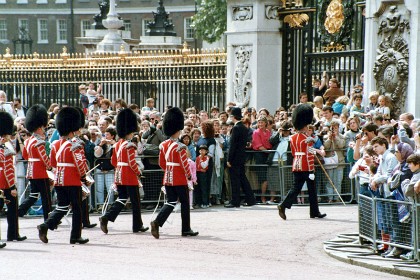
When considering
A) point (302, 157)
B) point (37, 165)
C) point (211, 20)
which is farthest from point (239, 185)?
point (211, 20)

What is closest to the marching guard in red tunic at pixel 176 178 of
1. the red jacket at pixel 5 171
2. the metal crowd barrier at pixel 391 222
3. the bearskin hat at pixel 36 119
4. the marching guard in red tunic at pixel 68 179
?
the marching guard in red tunic at pixel 68 179

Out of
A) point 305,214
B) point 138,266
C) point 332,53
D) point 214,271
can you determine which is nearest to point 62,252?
point 138,266

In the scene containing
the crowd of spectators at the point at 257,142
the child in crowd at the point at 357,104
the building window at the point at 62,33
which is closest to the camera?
the crowd of spectators at the point at 257,142

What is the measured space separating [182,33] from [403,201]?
5347 cm

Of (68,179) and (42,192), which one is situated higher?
(68,179)

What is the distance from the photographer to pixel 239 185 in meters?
17.0

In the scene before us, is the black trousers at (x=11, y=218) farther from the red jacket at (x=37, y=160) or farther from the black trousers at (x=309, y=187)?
the black trousers at (x=309, y=187)

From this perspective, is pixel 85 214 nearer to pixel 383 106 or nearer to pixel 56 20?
pixel 383 106

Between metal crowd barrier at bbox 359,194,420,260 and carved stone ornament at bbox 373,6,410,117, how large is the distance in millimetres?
4787

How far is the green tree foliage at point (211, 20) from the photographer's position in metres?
46.3

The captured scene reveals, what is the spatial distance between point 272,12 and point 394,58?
A: 3.44 meters

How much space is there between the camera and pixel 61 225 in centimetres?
1521

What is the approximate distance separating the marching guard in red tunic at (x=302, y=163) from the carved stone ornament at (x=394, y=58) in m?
2.28

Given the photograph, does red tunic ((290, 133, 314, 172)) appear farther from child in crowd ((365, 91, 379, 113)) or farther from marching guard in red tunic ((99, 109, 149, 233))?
marching guard in red tunic ((99, 109, 149, 233))
